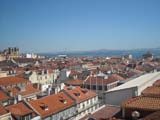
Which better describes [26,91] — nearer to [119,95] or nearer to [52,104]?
[52,104]

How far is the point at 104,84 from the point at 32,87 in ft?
49.2

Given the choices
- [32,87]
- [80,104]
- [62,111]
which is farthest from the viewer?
[32,87]

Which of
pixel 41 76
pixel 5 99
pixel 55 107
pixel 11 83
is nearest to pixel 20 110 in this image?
pixel 55 107

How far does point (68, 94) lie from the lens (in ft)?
153

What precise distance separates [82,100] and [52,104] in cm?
709

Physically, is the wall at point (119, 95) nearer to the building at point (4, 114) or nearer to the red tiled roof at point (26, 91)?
the building at point (4, 114)

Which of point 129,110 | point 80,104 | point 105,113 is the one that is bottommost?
point 80,104

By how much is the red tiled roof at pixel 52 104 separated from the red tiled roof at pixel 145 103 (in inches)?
763

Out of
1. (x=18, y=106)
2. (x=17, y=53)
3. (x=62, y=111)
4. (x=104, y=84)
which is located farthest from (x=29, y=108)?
(x=17, y=53)

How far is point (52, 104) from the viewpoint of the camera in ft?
136

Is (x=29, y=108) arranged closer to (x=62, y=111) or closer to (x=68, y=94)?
(x=62, y=111)

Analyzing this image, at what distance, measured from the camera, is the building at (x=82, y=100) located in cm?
4605

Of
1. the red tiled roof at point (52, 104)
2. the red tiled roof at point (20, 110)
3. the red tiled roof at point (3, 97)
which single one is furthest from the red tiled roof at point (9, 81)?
the red tiled roof at point (20, 110)

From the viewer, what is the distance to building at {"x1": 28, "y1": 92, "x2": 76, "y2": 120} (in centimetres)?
3856
